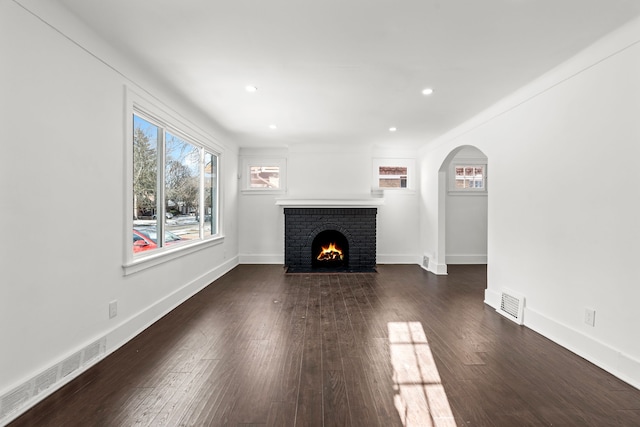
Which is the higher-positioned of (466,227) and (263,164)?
(263,164)

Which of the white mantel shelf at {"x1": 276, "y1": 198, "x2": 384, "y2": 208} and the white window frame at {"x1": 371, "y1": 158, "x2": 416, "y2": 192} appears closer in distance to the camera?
the white mantel shelf at {"x1": 276, "y1": 198, "x2": 384, "y2": 208}

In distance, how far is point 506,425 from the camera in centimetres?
168

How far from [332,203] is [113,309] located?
4.19m

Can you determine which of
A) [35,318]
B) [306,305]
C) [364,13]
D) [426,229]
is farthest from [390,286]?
[35,318]

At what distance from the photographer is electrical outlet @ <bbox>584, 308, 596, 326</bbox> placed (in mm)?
2439

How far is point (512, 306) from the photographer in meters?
3.39

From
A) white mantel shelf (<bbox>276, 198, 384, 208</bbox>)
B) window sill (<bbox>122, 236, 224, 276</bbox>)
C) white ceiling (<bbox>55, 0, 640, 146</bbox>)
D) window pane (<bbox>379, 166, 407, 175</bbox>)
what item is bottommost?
window sill (<bbox>122, 236, 224, 276</bbox>)

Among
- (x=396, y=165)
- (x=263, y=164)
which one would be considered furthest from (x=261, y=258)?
(x=396, y=165)

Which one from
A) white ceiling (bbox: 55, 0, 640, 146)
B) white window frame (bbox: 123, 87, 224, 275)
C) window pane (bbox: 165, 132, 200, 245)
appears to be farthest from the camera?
window pane (bbox: 165, 132, 200, 245)

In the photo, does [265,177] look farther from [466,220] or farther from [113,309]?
→ [466,220]

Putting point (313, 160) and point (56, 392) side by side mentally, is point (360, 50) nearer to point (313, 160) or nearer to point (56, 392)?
point (56, 392)

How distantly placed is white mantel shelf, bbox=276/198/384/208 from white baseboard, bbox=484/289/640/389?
11.0ft

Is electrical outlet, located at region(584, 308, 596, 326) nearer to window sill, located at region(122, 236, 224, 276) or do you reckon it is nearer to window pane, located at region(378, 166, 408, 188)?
window sill, located at region(122, 236, 224, 276)

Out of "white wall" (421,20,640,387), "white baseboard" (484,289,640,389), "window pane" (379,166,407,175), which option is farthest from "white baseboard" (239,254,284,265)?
"white baseboard" (484,289,640,389)
